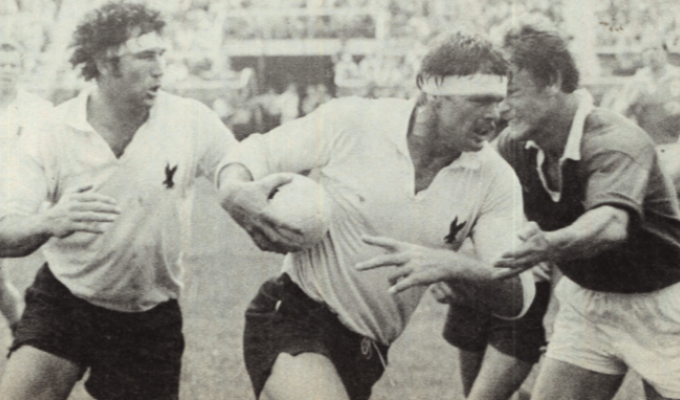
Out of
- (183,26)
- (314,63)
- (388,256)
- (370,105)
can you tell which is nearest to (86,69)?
(183,26)

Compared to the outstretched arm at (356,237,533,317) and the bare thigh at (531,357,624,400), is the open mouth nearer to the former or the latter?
the outstretched arm at (356,237,533,317)

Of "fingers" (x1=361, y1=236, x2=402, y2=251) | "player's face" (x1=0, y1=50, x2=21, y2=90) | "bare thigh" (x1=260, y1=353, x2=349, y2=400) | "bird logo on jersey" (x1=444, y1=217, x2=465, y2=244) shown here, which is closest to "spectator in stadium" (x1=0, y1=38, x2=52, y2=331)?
"player's face" (x1=0, y1=50, x2=21, y2=90)

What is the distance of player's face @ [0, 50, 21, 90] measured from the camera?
3.83 m

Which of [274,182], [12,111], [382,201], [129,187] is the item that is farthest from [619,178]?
[12,111]

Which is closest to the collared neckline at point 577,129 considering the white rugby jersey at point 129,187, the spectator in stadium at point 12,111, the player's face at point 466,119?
the player's face at point 466,119

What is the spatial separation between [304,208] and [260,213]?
0.17 m

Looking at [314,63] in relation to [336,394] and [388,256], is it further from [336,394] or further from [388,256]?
[336,394]

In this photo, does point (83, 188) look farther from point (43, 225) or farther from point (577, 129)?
point (577, 129)

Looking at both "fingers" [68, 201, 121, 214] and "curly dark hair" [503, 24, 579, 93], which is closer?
"fingers" [68, 201, 121, 214]

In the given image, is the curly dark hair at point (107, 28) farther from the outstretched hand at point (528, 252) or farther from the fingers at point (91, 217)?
the outstretched hand at point (528, 252)

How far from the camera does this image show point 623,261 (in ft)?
12.4

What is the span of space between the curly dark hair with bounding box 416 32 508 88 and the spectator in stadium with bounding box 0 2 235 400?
897 mm

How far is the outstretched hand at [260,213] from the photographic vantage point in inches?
138

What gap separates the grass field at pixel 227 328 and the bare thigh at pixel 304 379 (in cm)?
36
